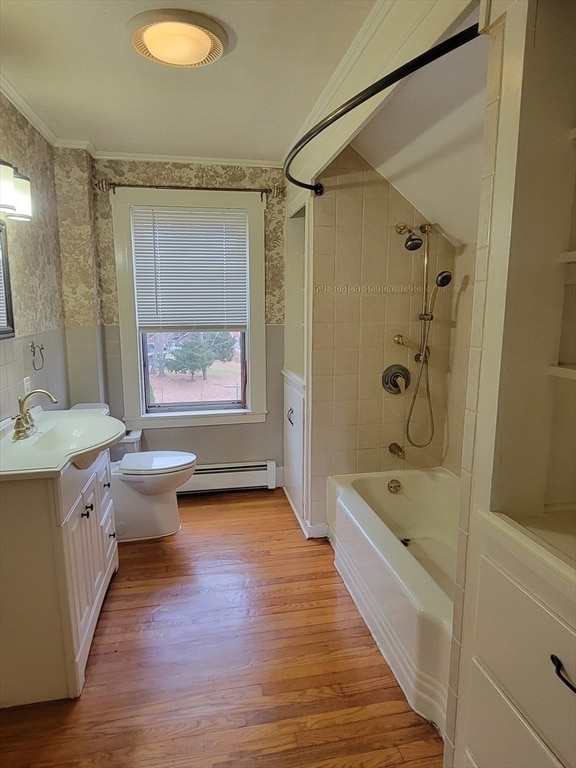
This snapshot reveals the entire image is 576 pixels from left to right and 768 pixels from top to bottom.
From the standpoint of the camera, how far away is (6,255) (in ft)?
6.81

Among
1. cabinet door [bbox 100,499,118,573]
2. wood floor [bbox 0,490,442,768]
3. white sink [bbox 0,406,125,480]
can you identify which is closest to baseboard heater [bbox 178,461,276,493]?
wood floor [bbox 0,490,442,768]

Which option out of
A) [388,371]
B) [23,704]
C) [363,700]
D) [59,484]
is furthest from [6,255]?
[363,700]

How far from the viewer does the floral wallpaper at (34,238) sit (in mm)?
2168

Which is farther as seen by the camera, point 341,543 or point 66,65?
point 341,543

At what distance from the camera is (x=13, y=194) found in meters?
1.91

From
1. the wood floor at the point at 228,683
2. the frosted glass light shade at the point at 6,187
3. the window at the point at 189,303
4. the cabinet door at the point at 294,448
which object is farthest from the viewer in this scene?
the window at the point at 189,303

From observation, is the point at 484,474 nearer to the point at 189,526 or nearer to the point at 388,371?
the point at 388,371

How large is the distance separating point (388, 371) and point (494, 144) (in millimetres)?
1726

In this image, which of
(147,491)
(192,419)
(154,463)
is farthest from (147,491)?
(192,419)

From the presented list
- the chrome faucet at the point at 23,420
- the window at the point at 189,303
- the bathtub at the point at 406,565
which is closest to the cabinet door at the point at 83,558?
the chrome faucet at the point at 23,420

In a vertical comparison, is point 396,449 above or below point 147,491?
above

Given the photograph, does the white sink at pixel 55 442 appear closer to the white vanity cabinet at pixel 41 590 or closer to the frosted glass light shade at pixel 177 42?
the white vanity cabinet at pixel 41 590

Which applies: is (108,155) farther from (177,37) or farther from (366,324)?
(366,324)

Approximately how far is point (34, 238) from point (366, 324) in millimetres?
1861
